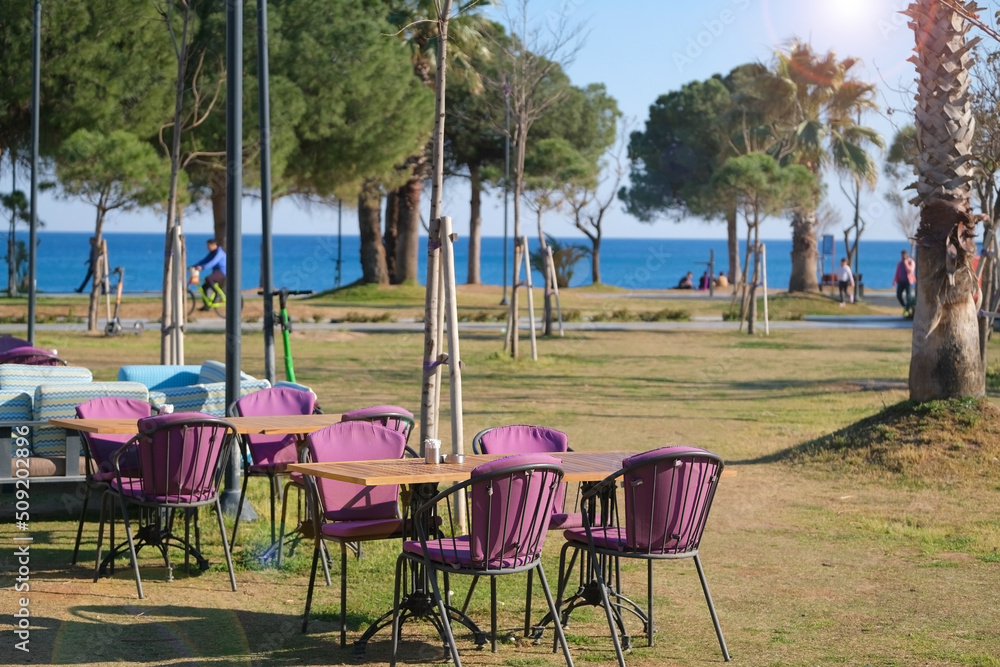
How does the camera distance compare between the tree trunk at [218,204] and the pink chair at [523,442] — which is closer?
the pink chair at [523,442]

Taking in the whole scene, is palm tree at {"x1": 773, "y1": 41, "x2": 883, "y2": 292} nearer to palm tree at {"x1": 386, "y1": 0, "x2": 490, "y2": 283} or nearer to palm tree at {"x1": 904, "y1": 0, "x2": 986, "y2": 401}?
palm tree at {"x1": 386, "y1": 0, "x2": 490, "y2": 283}

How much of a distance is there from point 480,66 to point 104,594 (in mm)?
31235

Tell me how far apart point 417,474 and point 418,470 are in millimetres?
164

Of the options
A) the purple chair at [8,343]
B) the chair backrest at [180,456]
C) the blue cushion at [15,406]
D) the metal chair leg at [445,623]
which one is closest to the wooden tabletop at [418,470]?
the metal chair leg at [445,623]

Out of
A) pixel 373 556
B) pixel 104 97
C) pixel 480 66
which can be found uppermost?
pixel 480 66

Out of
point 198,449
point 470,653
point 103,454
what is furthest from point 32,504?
point 470,653

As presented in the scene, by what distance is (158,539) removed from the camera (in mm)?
6754

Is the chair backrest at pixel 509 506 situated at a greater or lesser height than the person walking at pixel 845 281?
lesser

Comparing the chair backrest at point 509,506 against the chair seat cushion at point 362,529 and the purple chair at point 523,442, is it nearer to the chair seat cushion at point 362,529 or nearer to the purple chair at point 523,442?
the chair seat cushion at point 362,529

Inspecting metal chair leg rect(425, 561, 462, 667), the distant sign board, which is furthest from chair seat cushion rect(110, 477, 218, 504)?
the distant sign board

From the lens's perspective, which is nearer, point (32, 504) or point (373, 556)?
point (373, 556)

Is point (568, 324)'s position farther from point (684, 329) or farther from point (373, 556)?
point (373, 556)

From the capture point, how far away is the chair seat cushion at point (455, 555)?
4.95m

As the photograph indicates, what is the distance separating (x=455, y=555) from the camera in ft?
16.3
